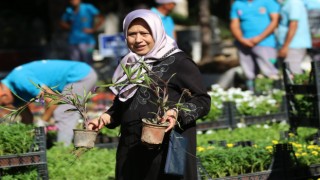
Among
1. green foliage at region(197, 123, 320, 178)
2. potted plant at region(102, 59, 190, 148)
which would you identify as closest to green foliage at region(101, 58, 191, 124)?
potted plant at region(102, 59, 190, 148)

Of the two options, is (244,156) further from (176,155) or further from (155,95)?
(176,155)

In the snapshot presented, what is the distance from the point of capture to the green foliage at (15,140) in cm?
761

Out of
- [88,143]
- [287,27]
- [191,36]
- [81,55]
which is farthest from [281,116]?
[191,36]

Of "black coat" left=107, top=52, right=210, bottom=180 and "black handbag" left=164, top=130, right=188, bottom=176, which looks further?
"black coat" left=107, top=52, right=210, bottom=180

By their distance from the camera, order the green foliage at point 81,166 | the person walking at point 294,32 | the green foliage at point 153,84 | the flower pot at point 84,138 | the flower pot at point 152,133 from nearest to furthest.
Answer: the flower pot at point 152,133, the green foliage at point 153,84, the flower pot at point 84,138, the green foliage at point 81,166, the person walking at point 294,32

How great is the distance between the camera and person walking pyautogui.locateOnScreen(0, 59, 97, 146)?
9398mm

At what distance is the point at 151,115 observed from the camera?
230 inches

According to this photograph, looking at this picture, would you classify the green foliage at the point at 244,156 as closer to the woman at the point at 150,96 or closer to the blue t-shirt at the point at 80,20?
the woman at the point at 150,96

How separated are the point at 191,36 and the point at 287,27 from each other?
1163 cm

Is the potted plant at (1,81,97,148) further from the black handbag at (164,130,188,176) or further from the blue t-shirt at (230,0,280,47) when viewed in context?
the blue t-shirt at (230,0,280,47)

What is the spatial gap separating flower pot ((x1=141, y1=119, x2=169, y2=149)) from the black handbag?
15 cm

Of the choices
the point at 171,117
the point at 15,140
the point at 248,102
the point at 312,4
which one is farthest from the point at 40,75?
the point at 312,4

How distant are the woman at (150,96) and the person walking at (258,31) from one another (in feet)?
26.1

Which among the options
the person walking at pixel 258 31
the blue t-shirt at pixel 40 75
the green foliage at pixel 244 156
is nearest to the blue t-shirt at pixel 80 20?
the person walking at pixel 258 31
